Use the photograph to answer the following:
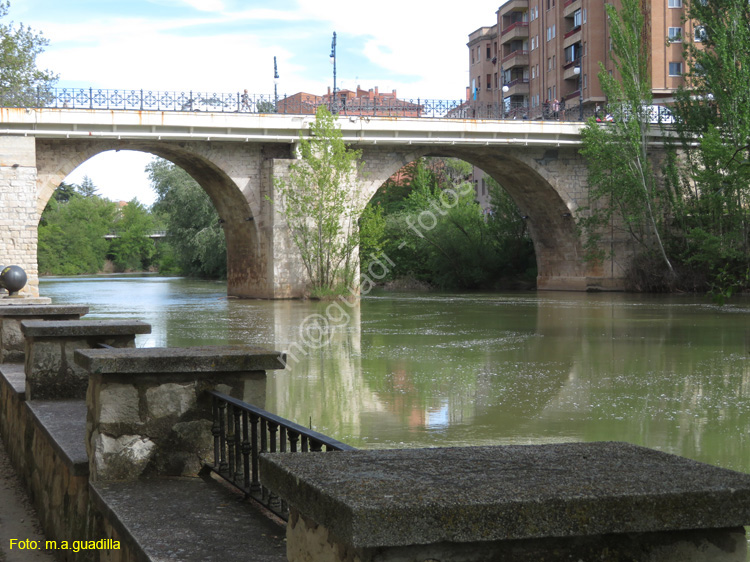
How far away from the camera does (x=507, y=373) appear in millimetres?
10586

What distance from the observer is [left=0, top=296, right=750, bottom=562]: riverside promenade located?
1.59 meters

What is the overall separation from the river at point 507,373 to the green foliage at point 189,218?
22.8 meters

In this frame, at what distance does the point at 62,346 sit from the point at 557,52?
4803 cm

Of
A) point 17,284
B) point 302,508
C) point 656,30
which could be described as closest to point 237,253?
point 17,284

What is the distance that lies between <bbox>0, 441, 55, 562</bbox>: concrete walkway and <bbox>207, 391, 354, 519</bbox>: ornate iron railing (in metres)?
1.21

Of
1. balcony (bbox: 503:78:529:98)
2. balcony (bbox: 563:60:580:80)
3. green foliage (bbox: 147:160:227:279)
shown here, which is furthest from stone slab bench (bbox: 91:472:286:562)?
balcony (bbox: 503:78:529:98)

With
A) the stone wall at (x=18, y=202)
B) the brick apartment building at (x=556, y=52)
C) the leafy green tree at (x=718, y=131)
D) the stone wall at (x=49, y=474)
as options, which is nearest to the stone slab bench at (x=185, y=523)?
the stone wall at (x=49, y=474)

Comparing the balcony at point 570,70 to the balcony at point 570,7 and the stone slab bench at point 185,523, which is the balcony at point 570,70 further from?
the stone slab bench at point 185,523

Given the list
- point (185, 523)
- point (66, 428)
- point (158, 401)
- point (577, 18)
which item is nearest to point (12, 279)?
point (66, 428)

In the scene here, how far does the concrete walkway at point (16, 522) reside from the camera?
440 cm

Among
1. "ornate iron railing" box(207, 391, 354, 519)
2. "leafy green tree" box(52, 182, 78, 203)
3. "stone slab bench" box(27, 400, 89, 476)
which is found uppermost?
"leafy green tree" box(52, 182, 78, 203)

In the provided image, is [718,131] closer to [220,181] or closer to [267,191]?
[267,191]

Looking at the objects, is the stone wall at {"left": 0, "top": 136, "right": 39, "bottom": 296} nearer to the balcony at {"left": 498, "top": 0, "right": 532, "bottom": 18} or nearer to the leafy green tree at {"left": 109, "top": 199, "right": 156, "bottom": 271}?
the balcony at {"left": 498, "top": 0, "right": 532, "bottom": 18}

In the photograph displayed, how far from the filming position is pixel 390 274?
122 feet
